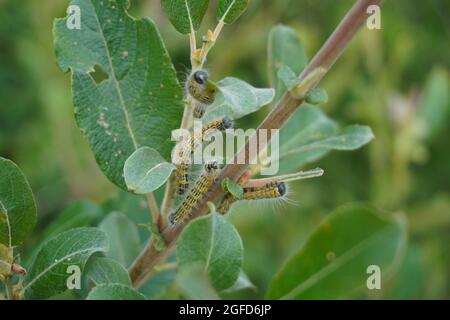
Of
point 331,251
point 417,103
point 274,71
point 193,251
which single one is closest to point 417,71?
point 417,103

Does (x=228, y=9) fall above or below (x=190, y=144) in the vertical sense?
above

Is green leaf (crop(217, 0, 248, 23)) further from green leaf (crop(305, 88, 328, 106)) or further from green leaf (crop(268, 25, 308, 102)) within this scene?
green leaf (crop(268, 25, 308, 102))

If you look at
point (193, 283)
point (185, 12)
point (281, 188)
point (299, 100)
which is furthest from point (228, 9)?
point (193, 283)

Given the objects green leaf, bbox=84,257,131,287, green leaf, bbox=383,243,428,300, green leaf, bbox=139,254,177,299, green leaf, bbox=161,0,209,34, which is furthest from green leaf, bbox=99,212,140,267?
green leaf, bbox=383,243,428,300

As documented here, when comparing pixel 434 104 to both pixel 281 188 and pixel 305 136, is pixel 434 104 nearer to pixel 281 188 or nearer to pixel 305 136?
pixel 305 136

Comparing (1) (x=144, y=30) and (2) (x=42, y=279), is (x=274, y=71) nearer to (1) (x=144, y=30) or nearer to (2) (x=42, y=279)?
(1) (x=144, y=30)

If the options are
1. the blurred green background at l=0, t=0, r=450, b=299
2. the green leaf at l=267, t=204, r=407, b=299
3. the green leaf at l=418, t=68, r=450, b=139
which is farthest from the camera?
the green leaf at l=418, t=68, r=450, b=139
